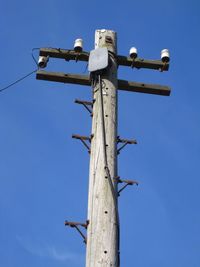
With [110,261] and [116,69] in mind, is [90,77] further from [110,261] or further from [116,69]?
[110,261]

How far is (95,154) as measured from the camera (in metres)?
6.31

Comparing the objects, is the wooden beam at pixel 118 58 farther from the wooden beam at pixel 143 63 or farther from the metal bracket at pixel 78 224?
the metal bracket at pixel 78 224

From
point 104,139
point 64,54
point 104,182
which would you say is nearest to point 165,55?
point 64,54

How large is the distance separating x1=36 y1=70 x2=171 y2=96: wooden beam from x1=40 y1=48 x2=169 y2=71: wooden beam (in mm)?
287

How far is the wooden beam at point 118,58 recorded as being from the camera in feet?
25.4

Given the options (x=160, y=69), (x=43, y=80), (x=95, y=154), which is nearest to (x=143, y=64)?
(x=160, y=69)

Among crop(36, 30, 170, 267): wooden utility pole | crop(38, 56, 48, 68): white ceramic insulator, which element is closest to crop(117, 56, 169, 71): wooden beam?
crop(36, 30, 170, 267): wooden utility pole

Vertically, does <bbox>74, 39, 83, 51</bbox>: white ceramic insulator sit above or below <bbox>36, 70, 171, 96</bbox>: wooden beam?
above

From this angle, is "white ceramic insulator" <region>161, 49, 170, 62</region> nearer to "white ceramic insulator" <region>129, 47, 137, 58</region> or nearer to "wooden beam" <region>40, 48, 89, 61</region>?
"white ceramic insulator" <region>129, 47, 137, 58</region>

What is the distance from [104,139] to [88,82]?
1.45m

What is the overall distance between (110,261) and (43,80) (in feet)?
10.2

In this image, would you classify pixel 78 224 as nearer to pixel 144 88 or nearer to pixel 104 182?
pixel 104 182

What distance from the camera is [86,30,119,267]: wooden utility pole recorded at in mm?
5582

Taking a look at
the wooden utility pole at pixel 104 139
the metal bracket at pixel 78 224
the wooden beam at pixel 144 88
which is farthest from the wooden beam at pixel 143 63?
the metal bracket at pixel 78 224
